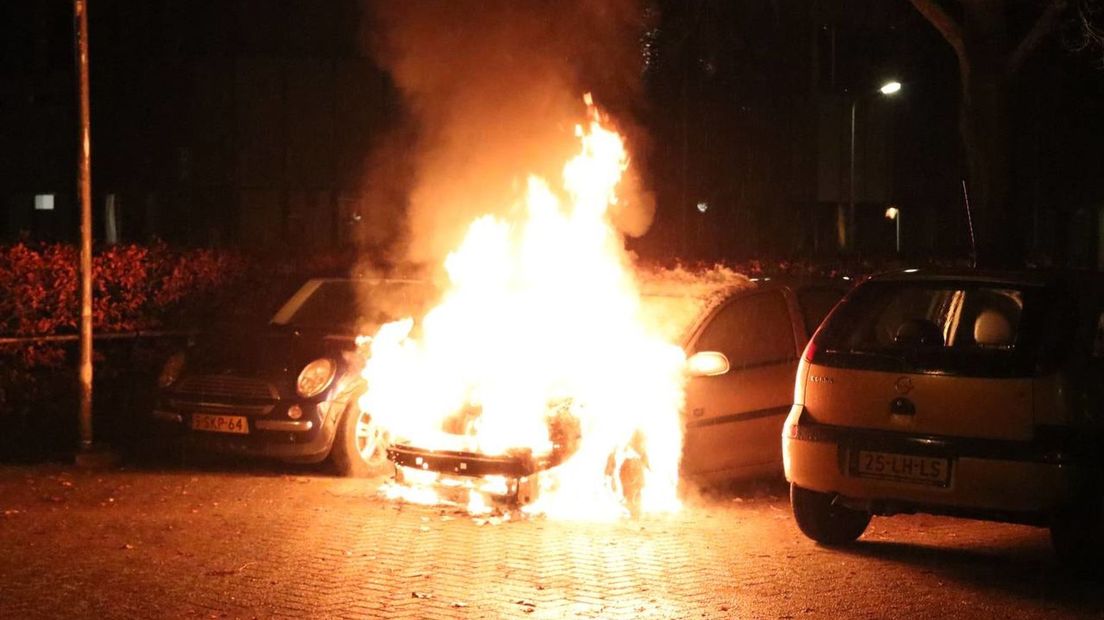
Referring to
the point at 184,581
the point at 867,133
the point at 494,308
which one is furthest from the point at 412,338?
the point at 867,133

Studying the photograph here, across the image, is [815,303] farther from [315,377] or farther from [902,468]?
[315,377]

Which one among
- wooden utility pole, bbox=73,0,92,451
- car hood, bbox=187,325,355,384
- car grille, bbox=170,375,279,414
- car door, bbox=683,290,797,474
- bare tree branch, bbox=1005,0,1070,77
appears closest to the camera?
car door, bbox=683,290,797,474

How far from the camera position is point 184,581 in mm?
7703

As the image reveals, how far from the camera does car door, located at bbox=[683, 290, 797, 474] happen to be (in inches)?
395

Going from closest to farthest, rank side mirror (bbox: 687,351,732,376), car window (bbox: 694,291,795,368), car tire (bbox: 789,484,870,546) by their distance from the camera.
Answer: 1. car tire (bbox: 789,484,870,546)
2. side mirror (bbox: 687,351,732,376)
3. car window (bbox: 694,291,795,368)

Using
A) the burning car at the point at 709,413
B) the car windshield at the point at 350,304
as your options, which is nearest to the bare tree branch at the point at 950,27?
the burning car at the point at 709,413

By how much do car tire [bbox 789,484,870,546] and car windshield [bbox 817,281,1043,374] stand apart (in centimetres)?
91

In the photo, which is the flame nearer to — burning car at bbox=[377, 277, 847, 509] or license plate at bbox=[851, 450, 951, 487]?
burning car at bbox=[377, 277, 847, 509]

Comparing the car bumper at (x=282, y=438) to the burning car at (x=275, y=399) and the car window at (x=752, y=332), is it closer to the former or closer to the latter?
the burning car at (x=275, y=399)

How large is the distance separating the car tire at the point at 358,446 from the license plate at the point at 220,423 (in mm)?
706

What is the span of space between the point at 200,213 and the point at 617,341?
62.2ft

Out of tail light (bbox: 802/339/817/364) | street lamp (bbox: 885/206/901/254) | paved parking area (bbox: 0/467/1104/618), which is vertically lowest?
paved parking area (bbox: 0/467/1104/618)

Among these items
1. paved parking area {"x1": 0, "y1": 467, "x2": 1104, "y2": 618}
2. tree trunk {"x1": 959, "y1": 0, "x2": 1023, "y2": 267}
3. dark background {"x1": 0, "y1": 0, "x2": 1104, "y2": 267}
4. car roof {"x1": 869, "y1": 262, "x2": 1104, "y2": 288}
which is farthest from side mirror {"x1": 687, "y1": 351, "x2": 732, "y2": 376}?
dark background {"x1": 0, "y1": 0, "x2": 1104, "y2": 267}

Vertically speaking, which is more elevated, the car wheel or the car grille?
the car grille
